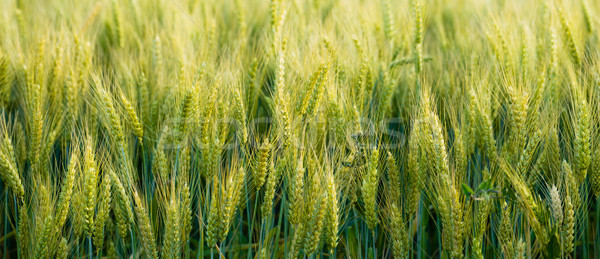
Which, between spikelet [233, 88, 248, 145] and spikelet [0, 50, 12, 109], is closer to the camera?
spikelet [233, 88, 248, 145]

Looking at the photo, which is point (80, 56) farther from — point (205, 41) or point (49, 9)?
point (49, 9)

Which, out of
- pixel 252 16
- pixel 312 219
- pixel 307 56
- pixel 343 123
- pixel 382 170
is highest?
pixel 252 16

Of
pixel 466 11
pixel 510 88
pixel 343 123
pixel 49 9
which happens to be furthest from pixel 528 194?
pixel 49 9

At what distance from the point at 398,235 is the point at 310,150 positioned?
386 millimetres

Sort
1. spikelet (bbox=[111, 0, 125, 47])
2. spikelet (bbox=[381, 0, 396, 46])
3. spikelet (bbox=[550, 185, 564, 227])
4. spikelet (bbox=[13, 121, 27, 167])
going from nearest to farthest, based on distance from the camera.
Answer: spikelet (bbox=[550, 185, 564, 227]) → spikelet (bbox=[13, 121, 27, 167]) → spikelet (bbox=[381, 0, 396, 46]) → spikelet (bbox=[111, 0, 125, 47])

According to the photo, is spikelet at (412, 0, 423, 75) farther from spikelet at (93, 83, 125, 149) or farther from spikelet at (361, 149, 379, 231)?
spikelet at (93, 83, 125, 149)

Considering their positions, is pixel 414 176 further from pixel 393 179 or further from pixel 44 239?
pixel 44 239

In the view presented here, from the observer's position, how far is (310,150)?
4.95ft

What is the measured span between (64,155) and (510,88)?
1712 mm

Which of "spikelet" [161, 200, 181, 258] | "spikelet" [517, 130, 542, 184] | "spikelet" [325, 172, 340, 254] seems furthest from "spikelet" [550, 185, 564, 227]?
"spikelet" [161, 200, 181, 258]

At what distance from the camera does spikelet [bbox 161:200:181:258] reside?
4.46 ft

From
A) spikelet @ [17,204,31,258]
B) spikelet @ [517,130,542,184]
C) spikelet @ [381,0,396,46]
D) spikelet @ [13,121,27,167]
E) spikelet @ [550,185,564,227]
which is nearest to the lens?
spikelet @ [550,185,564,227]

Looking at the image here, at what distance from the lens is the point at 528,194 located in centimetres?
131

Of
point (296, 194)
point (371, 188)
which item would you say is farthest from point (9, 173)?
point (371, 188)
